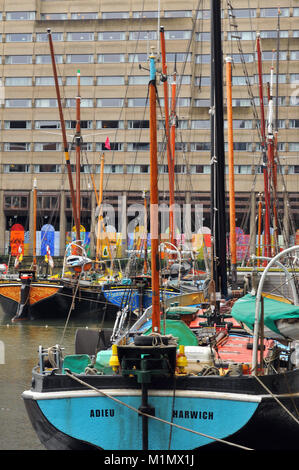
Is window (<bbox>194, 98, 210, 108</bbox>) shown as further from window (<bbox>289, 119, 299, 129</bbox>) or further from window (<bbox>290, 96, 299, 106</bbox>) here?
window (<bbox>289, 119, 299, 129</bbox>)

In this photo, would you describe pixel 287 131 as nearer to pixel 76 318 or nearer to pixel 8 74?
pixel 8 74

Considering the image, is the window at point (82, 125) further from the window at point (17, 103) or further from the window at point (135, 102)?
the window at point (17, 103)

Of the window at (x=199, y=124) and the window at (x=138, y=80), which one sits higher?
the window at (x=138, y=80)

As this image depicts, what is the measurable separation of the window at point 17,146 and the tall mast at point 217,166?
7759cm

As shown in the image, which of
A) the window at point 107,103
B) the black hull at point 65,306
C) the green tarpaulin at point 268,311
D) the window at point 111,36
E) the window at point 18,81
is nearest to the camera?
the green tarpaulin at point 268,311

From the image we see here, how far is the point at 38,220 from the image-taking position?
97.6m

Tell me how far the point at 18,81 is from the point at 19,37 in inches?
256

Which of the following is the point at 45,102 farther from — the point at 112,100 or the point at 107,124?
the point at 112,100

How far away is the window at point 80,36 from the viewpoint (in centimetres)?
9881

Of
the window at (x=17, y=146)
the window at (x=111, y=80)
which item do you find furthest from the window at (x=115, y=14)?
the window at (x=17, y=146)

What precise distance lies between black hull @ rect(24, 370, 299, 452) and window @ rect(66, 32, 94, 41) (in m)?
90.8

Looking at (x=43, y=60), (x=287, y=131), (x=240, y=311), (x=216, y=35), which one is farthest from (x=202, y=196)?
Result: (x=240, y=311)

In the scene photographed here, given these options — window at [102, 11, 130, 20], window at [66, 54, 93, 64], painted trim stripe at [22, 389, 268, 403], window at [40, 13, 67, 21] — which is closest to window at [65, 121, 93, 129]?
window at [66, 54, 93, 64]

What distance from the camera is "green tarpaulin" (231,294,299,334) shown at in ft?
45.4
